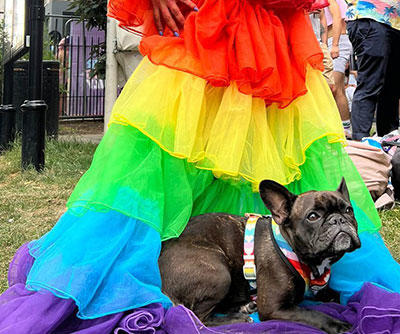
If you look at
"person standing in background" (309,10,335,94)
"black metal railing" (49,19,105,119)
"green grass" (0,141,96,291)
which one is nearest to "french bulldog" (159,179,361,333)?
"green grass" (0,141,96,291)

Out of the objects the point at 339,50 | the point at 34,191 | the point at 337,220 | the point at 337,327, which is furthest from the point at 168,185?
the point at 339,50

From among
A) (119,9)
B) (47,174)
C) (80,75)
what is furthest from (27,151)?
(80,75)

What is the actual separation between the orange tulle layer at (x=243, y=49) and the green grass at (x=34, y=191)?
1.88 meters

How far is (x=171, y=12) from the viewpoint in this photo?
325 cm

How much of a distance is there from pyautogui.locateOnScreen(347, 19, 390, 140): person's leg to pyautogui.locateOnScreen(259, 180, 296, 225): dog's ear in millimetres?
4133

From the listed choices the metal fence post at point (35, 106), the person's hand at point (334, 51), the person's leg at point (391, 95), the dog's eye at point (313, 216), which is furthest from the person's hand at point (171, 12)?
the person's hand at point (334, 51)

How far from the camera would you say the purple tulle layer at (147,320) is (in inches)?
105

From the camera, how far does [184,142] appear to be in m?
3.02

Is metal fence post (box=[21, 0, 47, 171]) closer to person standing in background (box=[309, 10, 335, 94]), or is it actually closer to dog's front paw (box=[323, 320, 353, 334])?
person standing in background (box=[309, 10, 335, 94])

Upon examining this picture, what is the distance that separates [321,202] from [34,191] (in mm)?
4265

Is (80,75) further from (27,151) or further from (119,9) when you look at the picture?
(119,9)

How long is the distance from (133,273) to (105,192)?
1.31ft

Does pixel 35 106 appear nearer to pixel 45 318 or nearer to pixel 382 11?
pixel 382 11

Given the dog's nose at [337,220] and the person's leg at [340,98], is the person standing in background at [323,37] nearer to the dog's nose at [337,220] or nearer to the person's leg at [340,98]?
the person's leg at [340,98]
